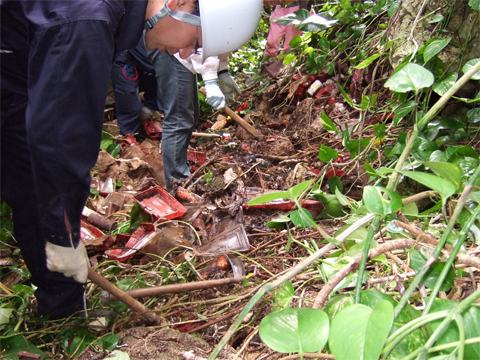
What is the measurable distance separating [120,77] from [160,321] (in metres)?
2.96

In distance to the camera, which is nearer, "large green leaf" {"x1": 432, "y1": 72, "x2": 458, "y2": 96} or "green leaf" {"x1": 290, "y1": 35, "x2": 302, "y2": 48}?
"large green leaf" {"x1": 432, "y1": 72, "x2": 458, "y2": 96}

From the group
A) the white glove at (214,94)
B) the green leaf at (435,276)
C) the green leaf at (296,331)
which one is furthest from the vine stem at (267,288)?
the white glove at (214,94)

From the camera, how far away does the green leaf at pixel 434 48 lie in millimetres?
1334

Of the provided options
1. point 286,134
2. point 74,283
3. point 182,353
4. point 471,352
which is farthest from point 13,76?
point 286,134

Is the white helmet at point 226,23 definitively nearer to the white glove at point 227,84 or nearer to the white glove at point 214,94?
the white glove at point 214,94

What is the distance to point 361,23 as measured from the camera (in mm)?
3145

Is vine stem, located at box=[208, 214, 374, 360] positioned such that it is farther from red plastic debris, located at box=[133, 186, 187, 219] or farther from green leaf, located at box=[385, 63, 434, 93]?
red plastic debris, located at box=[133, 186, 187, 219]

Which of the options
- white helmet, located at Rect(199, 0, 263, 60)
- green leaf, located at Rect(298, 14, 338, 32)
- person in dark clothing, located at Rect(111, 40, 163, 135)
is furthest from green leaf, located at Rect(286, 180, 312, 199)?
person in dark clothing, located at Rect(111, 40, 163, 135)

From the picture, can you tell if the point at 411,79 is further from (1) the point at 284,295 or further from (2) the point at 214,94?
(2) the point at 214,94

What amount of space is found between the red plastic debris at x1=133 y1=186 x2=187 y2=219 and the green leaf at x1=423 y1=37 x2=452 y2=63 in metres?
1.60

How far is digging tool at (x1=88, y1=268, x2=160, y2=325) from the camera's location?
1.36 metres

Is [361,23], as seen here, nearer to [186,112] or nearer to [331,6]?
[331,6]

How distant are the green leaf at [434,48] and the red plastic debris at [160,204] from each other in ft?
5.24

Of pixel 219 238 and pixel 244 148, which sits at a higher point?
Answer: pixel 219 238
